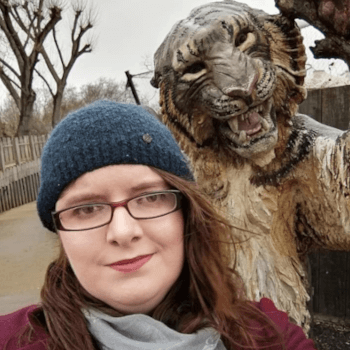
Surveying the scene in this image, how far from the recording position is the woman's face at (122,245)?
0.80 meters

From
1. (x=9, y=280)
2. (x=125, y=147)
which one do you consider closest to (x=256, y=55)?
(x=125, y=147)

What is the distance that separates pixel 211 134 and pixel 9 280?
4047 millimetres

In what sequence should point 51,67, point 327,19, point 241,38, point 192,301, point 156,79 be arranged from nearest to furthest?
1. point 192,301
2. point 327,19
3. point 241,38
4. point 156,79
5. point 51,67

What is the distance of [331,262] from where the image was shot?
2592 mm

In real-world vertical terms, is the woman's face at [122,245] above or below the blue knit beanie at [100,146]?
below

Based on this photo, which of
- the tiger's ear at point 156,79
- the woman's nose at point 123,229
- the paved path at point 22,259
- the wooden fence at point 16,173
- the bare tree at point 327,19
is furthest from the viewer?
the wooden fence at point 16,173

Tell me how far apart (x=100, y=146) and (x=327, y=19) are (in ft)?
2.77

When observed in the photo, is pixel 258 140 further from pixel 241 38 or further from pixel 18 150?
pixel 18 150

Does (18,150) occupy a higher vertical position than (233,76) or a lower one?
lower

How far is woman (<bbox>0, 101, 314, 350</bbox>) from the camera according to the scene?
32.1 inches

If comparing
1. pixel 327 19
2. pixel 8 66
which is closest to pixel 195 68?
pixel 327 19

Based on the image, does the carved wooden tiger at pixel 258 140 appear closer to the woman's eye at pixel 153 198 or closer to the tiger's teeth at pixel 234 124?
the tiger's teeth at pixel 234 124

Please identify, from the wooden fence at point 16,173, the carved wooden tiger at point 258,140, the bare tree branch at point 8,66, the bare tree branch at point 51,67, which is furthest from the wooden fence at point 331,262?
the bare tree branch at point 51,67

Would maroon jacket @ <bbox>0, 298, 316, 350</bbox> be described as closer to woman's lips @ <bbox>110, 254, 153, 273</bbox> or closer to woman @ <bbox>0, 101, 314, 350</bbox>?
woman @ <bbox>0, 101, 314, 350</bbox>
